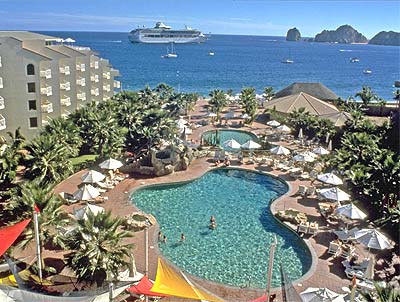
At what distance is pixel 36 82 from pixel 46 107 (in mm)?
2832

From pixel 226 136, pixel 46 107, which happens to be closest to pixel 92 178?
pixel 46 107

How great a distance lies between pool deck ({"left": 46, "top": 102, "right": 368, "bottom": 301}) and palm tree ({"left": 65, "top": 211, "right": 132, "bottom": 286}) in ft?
11.8

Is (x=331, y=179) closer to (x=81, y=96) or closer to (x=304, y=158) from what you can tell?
(x=304, y=158)

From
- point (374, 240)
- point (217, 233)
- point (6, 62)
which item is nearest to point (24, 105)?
point (6, 62)

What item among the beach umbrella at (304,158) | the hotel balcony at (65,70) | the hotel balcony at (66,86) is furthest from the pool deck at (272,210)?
the hotel balcony at (65,70)

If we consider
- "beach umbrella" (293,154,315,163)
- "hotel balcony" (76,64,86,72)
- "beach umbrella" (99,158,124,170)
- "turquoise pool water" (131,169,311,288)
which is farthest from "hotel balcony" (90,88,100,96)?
"beach umbrella" (293,154,315,163)

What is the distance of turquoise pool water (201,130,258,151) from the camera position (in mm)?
48188

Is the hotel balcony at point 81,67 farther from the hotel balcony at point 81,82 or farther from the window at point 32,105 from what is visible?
the window at point 32,105

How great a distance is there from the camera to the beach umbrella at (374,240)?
21594mm

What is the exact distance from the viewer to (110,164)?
34.3m

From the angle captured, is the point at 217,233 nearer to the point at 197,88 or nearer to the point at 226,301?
the point at 226,301

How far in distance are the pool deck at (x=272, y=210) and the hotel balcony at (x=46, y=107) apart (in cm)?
1198

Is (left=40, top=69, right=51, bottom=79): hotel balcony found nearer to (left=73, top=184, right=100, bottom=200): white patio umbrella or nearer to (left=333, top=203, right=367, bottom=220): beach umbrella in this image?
(left=73, top=184, right=100, bottom=200): white patio umbrella

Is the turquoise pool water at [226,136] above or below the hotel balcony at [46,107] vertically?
below
